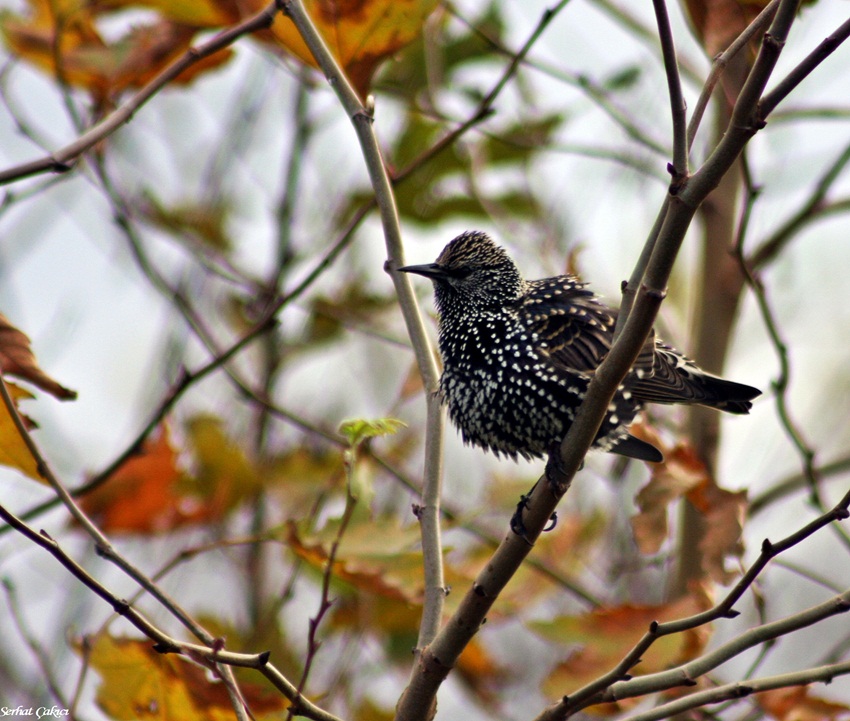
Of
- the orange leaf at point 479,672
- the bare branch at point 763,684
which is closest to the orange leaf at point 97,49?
the bare branch at point 763,684

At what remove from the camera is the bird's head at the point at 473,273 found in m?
4.25

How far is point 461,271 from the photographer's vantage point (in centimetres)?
437

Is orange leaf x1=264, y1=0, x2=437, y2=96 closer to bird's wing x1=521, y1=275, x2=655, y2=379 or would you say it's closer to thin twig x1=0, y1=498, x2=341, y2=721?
bird's wing x1=521, y1=275, x2=655, y2=379

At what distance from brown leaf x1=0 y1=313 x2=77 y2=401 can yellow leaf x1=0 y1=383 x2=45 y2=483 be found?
4cm

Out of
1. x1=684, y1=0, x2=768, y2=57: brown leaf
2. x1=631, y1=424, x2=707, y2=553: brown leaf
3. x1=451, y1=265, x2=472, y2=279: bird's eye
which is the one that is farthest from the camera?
x1=451, y1=265, x2=472, y2=279: bird's eye

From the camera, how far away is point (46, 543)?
2.24 meters

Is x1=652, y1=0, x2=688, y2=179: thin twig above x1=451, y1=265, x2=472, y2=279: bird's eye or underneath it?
underneath

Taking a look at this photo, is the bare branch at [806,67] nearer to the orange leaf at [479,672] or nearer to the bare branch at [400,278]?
the bare branch at [400,278]

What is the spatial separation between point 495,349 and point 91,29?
1.99 meters

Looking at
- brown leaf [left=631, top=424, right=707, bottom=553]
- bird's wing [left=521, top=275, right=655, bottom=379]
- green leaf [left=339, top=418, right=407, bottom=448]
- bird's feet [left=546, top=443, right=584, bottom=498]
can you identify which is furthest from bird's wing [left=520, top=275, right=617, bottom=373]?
green leaf [left=339, top=418, right=407, bottom=448]

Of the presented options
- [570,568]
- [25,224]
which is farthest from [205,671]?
[25,224]

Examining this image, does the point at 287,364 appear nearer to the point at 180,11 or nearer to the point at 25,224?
the point at 25,224

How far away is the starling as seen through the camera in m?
3.79

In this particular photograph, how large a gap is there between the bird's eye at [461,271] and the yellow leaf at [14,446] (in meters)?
2.04
